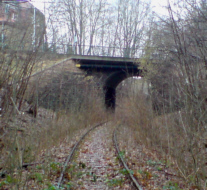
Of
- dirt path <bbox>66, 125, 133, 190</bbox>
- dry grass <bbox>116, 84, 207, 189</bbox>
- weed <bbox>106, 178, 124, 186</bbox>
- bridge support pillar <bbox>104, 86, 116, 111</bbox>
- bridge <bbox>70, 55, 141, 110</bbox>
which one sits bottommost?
dirt path <bbox>66, 125, 133, 190</bbox>

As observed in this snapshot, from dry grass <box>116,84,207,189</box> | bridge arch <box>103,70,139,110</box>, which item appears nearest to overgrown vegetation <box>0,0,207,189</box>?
dry grass <box>116,84,207,189</box>

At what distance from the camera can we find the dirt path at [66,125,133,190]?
6.03 m

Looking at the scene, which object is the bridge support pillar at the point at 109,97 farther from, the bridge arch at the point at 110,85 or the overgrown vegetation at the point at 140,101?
the overgrown vegetation at the point at 140,101

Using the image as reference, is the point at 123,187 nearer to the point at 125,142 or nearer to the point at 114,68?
the point at 125,142

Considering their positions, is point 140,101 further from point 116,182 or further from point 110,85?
point 110,85

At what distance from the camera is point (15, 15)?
8.98m

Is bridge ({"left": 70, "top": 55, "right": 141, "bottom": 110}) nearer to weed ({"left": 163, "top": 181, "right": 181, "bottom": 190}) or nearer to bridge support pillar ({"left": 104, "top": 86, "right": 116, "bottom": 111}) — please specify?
bridge support pillar ({"left": 104, "top": 86, "right": 116, "bottom": 111})

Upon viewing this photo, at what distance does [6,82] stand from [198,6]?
660cm

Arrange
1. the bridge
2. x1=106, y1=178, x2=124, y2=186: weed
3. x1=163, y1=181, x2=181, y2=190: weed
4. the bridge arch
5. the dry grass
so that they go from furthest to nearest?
the bridge arch, the bridge, x1=106, y1=178, x2=124, y2=186: weed, x1=163, y1=181, x2=181, y2=190: weed, the dry grass

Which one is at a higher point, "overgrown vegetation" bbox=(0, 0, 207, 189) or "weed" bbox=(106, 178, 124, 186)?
"overgrown vegetation" bbox=(0, 0, 207, 189)

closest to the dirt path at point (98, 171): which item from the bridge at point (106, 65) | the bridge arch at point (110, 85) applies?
the bridge at point (106, 65)

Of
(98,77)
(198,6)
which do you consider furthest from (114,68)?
(198,6)

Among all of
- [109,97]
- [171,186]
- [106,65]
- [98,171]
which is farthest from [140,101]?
[109,97]

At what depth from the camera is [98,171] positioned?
24.0ft
